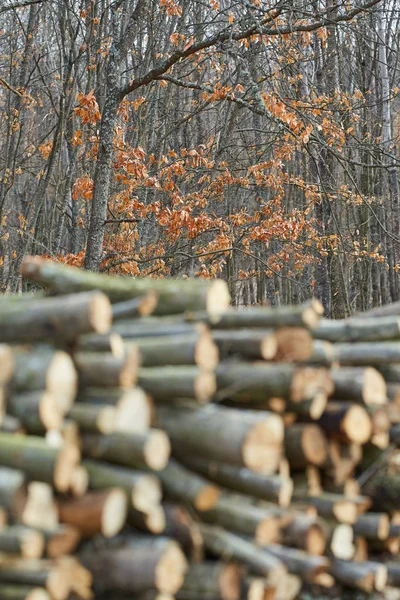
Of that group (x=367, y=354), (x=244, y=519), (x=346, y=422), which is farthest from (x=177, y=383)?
(x=367, y=354)

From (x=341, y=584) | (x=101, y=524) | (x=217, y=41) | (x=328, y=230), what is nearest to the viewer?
(x=101, y=524)

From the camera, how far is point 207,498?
330 cm

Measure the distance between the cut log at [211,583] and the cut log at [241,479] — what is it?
1.21ft

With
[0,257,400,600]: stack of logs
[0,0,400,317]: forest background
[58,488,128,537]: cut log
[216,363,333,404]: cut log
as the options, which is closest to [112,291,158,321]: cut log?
[0,257,400,600]: stack of logs

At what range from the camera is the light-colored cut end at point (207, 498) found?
3277 mm

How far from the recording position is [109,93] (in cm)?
980

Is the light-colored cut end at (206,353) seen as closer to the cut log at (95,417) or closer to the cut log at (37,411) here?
the cut log at (95,417)

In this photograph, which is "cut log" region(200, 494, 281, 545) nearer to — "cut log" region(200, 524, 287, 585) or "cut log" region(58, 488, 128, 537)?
"cut log" region(200, 524, 287, 585)

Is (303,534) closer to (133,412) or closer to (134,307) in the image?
(133,412)

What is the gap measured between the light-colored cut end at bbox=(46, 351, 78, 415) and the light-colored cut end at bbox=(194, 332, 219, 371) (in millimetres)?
584

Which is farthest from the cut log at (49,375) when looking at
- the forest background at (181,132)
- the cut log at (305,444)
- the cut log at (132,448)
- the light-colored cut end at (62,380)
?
the forest background at (181,132)

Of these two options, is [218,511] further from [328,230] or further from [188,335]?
[328,230]

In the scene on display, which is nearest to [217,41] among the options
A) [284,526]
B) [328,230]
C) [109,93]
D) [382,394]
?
[109,93]

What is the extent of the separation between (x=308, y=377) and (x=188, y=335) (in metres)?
0.65
